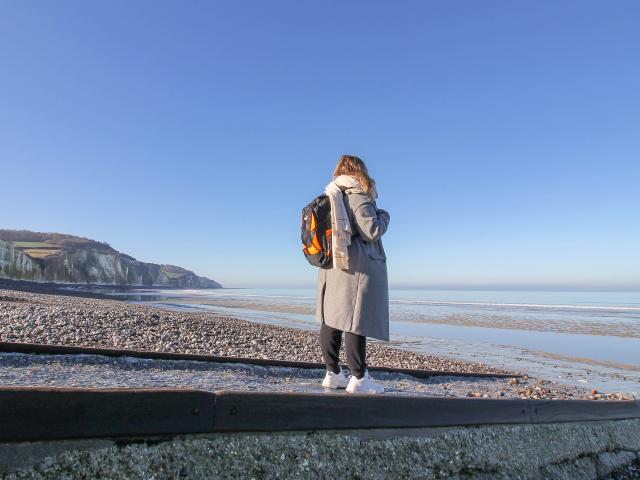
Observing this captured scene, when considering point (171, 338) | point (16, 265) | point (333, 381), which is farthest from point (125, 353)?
point (16, 265)

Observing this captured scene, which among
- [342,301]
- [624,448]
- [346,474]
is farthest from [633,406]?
[346,474]

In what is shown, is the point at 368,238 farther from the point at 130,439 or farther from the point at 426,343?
the point at 426,343

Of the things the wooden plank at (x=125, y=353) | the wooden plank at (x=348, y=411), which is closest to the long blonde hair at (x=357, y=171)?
the wooden plank at (x=348, y=411)

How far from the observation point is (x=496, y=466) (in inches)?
130

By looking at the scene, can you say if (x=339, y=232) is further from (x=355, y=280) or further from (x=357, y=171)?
(x=357, y=171)

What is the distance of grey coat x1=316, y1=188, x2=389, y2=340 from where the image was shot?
363cm

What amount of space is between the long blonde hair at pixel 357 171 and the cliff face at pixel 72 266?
7677cm

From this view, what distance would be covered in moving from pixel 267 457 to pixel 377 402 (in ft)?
2.41

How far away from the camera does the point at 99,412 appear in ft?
6.79

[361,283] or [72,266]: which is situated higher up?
[72,266]

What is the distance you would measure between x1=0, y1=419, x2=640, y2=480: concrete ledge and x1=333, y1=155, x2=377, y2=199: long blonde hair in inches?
72.7

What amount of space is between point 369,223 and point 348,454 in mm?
1661

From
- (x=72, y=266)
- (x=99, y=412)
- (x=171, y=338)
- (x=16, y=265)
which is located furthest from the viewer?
(x=72, y=266)

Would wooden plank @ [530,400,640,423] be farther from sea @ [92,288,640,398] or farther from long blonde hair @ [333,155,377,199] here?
sea @ [92,288,640,398]
